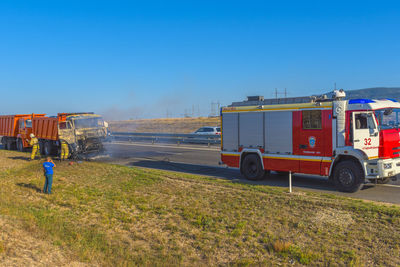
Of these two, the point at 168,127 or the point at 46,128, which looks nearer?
the point at 46,128

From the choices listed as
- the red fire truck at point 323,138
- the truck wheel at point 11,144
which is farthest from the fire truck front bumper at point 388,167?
the truck wheel at point 11,144

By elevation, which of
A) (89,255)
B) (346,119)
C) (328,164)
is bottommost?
(89,255)

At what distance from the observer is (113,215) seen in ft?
34.1

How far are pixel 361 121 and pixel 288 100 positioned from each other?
2.82m

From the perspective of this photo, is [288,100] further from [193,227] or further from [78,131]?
[78,131]

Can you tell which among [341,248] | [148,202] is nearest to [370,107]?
[341,248]

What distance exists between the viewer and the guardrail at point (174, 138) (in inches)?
1152

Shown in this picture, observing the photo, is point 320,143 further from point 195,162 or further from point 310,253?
point 195,162

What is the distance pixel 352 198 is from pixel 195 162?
10.7 m

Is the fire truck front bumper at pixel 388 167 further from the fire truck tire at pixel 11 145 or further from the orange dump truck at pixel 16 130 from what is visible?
the fire truck tire at pixel 11 145

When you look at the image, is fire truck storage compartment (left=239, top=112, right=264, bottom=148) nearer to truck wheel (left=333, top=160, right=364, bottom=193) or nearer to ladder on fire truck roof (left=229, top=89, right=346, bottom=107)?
ladder on fire truck roof (left=229, top=89, right=346, bottom=107)

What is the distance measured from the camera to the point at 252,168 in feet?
47.9

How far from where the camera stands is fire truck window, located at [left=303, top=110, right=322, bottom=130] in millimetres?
12398

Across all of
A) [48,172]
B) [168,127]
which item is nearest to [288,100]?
[48,172]
